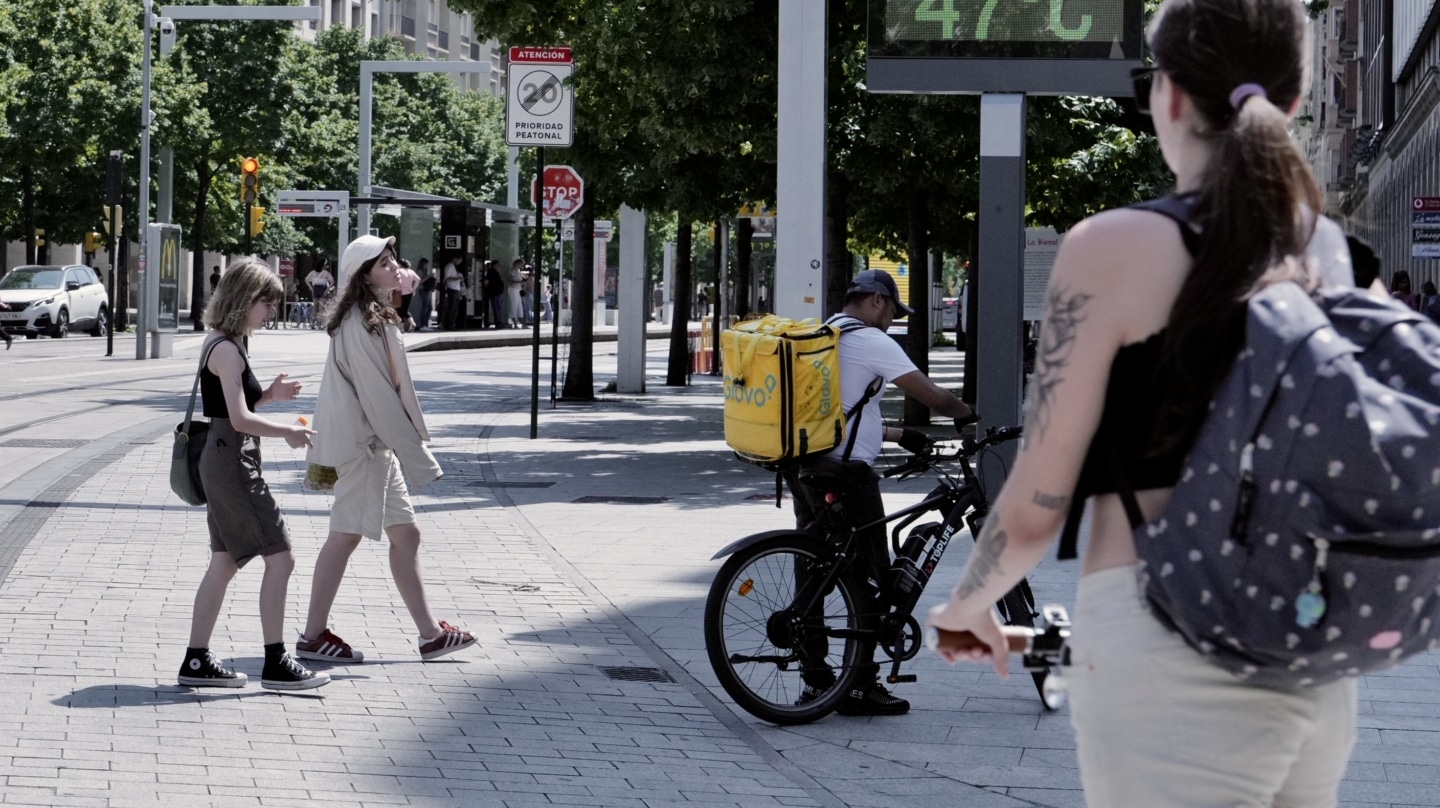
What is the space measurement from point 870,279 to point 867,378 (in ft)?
1.36

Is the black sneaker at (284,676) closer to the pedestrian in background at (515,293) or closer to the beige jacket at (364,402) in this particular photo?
the beige jacket at (364,402)

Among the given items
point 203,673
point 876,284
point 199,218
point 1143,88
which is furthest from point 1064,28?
point 199,218

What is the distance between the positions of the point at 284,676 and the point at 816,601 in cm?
185

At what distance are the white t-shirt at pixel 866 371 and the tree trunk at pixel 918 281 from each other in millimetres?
12024

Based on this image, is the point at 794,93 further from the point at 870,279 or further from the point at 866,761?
the point at 866,761

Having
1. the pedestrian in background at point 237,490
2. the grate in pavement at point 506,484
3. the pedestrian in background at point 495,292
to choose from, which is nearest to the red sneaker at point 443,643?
the pedestrian in background at point 237,490

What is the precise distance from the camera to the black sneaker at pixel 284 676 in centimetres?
681

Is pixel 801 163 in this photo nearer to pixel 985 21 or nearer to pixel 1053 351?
pixel 985 21

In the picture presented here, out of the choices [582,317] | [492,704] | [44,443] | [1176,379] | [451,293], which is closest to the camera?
[1176,379]

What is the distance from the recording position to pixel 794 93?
1197 centimetres

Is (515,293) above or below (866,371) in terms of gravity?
above

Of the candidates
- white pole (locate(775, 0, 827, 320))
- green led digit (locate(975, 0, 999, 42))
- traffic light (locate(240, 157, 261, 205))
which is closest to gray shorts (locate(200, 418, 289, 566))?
white pole (locate(775, 0, 827, 320))

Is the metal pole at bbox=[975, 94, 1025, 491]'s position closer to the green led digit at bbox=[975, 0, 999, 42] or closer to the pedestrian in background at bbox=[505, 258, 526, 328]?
the green led digit at bbox=[975, 0, 999, 42]

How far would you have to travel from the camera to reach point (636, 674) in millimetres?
7289
